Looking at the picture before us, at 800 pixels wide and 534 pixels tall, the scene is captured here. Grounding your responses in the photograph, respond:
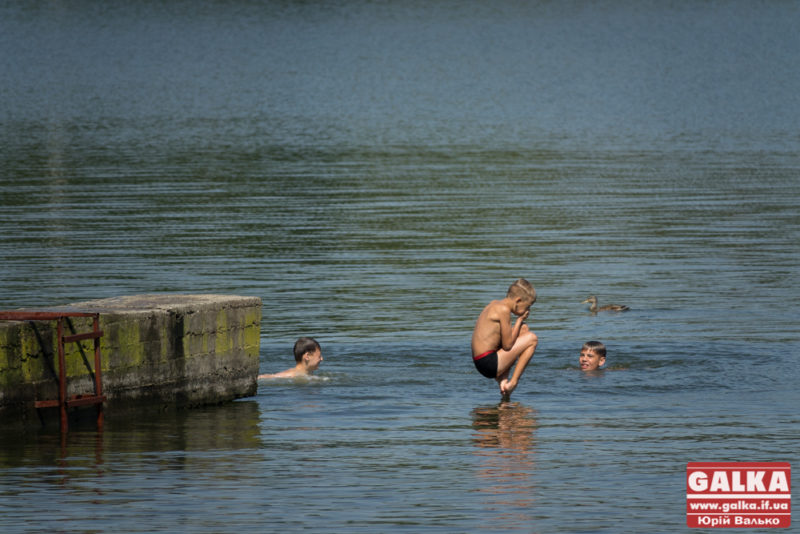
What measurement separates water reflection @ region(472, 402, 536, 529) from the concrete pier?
293cm

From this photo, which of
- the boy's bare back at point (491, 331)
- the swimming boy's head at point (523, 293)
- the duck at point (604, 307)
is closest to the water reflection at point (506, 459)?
the boy's bare back at point (491, 331)

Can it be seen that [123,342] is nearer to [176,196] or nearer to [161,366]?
[161,366]

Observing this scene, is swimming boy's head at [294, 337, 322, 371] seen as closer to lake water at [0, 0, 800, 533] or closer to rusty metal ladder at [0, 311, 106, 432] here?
lake water at [0, 0, 800, 533]

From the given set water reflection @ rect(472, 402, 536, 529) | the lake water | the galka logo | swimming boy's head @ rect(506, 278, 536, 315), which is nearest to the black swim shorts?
the lake water

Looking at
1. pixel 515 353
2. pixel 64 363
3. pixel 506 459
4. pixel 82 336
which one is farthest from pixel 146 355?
pixel 515 353

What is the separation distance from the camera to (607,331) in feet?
75.1

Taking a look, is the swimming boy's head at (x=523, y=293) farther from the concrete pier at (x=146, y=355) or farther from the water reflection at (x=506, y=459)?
the concrete pier at (x=146, y=355)

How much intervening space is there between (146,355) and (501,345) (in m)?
4.31

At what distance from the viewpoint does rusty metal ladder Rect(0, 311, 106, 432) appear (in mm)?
15586

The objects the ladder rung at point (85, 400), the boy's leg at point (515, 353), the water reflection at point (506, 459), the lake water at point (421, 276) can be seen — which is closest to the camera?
the water reflection at point (506, 459)

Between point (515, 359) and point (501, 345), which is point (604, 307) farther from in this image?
point (501, 345)

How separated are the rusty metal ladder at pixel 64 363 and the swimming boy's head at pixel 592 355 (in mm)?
6397

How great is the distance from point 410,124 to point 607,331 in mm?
45955

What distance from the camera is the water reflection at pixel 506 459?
42.7 ft
